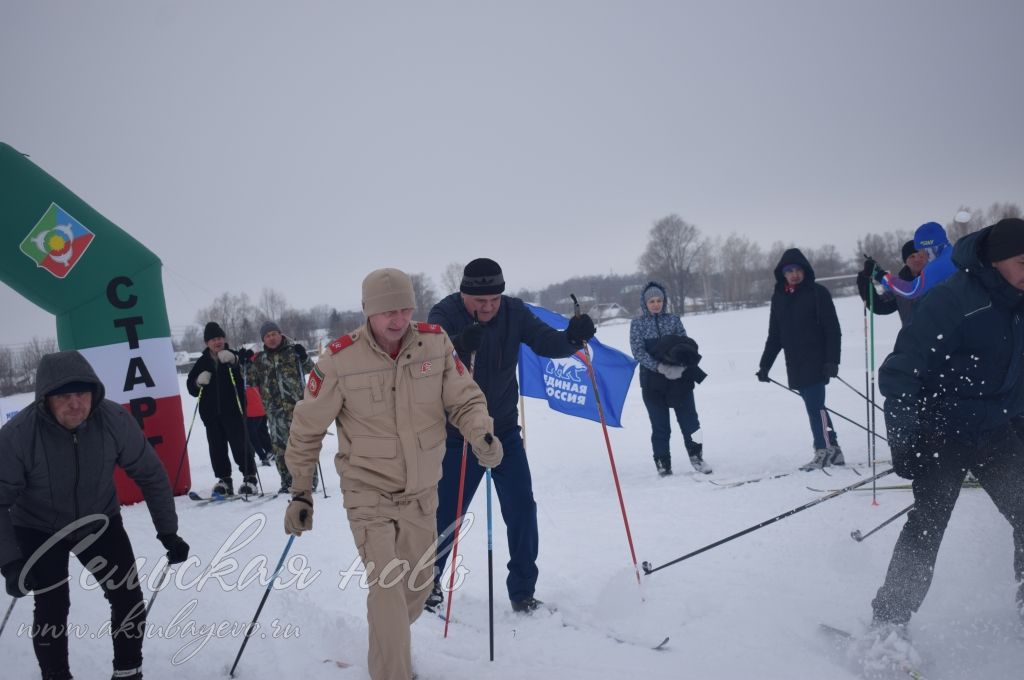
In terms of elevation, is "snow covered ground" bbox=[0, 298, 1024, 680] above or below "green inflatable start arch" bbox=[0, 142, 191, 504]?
below

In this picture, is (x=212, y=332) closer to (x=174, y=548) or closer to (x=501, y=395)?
(x=174, y=548)

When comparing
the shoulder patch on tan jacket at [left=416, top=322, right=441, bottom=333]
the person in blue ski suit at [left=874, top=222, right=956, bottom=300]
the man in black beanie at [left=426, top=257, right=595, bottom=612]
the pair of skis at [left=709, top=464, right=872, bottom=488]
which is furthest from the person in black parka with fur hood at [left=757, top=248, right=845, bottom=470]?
the shoulder patch on tan jacket at [left=416, top=322, right=441, bottom=333]

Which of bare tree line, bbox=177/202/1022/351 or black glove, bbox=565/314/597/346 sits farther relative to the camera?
bare tree line, bbox=177/202/1022/351

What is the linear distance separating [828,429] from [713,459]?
5.11 ft

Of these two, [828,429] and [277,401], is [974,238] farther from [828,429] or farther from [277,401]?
[277,401]

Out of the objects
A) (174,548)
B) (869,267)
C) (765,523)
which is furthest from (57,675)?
(869,267)

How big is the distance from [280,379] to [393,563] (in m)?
5.28

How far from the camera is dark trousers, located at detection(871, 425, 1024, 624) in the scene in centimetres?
299

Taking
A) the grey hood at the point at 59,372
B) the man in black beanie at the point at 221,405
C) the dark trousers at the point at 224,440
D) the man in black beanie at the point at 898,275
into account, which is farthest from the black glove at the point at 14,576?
the man in black beanie at the point at 898,275

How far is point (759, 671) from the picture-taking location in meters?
3.00

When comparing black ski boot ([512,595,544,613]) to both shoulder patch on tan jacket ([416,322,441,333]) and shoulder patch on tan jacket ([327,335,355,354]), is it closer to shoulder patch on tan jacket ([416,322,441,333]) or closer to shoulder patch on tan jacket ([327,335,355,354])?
shoulder patch on tan jacket ([416,322,441,333])

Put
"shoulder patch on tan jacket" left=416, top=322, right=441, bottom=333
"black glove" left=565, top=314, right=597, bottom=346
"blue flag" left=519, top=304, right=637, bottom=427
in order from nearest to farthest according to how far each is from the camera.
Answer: "shoulder patch on tan jacket" left=416, top=322, right=441, bottom=333, "black glove" left=565, top=314, right=597, bottom=346, "blue flag" left=519, top=304, right=637, bottom=427

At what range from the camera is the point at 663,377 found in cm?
716

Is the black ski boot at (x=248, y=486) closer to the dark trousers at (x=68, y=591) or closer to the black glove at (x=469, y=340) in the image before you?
the dark trousers at (x=68, y=591)
